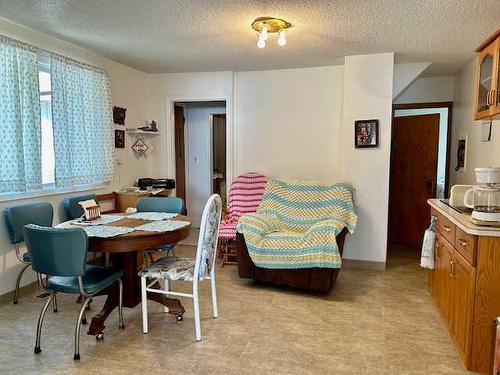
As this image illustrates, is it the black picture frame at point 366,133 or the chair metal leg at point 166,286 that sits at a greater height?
the black picture frame at point 366,133

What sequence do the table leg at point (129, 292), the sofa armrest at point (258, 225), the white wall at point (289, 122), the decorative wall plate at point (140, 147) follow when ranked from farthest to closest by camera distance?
the decorative wall plate at point (140, 147) < the white wall at point (289, 122) < the sofa armrest at point (258, 225) < the table leg at point (129, 292)

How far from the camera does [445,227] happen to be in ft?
9.00

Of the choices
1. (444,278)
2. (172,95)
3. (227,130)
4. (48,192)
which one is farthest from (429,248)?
(172,95)

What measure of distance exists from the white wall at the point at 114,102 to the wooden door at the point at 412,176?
3.57 m

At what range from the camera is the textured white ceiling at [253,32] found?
103 inches

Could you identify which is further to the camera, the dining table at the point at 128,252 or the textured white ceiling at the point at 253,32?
the textured white ceiling at the point at 253,32

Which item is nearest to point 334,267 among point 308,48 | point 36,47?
point 308,48

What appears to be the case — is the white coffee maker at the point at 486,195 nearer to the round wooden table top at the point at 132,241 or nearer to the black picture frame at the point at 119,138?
the round wooden table top at the point at 132,241

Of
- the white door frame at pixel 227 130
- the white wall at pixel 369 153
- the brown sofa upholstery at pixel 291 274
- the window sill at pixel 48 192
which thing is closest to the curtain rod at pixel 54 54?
the white door frame at pixel 227 130

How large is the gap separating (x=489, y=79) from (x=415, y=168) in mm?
2535

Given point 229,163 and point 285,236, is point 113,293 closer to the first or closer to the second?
point 285,236

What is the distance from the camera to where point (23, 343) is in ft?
8.08

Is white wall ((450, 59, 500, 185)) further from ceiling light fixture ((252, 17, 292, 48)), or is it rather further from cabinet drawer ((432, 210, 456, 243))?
ceiling light fixture ((252, 17, 292, 48))

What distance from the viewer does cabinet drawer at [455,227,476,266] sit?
2.12m
